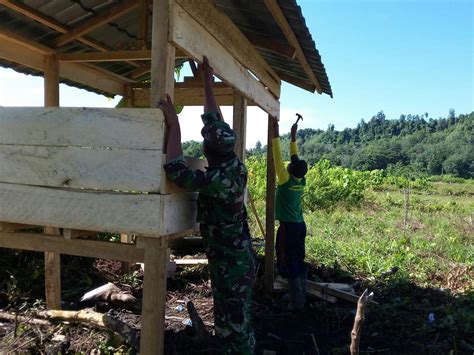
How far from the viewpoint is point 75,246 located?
11.5ft

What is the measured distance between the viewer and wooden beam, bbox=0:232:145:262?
10.9 feet

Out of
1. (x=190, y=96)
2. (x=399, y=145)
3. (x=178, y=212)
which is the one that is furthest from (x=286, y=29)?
(x=399, y=145)

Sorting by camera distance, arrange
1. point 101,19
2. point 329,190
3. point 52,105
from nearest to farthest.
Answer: point 101,19 < point 52,105 < point 329,190

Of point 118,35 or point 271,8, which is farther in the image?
point 118,35

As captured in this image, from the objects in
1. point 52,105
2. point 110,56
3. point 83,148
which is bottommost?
point 83,148

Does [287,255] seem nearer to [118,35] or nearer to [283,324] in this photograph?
[283,324]

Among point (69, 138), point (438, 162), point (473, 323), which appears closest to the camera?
point (69, 138)

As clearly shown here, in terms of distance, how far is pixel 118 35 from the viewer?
6113 mm

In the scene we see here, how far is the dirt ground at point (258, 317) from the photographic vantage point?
4648 millimetres

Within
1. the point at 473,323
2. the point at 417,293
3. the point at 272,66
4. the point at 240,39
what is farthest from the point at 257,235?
the point at 240,39

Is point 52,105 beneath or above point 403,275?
above

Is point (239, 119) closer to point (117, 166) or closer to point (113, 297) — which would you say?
point (117, 166)

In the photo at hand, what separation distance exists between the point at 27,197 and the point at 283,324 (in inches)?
147

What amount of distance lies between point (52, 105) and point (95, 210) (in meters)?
2.50
